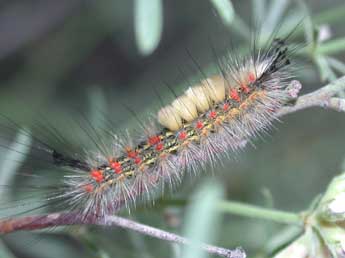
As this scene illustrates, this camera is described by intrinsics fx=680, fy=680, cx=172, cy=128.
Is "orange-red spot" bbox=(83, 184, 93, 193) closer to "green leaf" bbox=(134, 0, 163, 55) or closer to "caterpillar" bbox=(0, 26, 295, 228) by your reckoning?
"caterpillar" bbox=(0, 26, 295, 228)

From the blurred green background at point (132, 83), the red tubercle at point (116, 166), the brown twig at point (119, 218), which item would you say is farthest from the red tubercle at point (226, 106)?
the blurred green background at point (132, 83)

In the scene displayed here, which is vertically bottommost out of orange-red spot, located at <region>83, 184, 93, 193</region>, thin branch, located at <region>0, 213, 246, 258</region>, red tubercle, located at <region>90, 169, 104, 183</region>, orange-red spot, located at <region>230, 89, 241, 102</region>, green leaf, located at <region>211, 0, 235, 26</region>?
thin branch, located at <region>0, 213, 246, 258</region>

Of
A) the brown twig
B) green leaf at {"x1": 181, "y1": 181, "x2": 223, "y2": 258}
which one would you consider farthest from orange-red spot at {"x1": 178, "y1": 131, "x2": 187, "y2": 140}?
green leaf at {"x1": 181, "y1": 181, "x2": 223, "y2": 258}

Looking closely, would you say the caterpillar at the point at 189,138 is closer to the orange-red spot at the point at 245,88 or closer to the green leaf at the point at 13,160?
the orange-red spot at the point at 245,88

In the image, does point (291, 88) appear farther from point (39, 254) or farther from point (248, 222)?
point (39, 254)

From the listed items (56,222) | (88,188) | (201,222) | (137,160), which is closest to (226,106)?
(137,160)

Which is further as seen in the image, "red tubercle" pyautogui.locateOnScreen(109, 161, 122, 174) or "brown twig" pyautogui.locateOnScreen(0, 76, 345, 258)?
"red tubercle" pyautogui.locateOnScreen(109, 161, 122, 174)

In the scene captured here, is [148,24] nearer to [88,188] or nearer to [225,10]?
[225,10]
